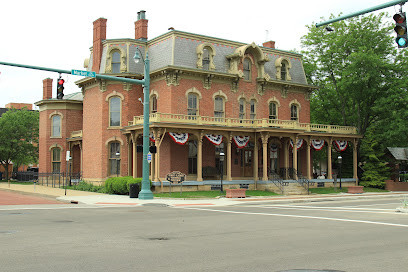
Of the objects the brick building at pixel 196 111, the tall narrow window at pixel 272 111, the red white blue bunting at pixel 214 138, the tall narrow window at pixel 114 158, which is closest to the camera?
the red white blue bunting at pixel 214 138

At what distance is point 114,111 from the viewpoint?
3894 centimetres

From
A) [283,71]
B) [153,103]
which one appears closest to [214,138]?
[153,103]

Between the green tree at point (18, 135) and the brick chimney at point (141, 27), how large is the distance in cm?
2632

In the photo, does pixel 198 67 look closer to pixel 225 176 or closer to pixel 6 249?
pixel 225 176

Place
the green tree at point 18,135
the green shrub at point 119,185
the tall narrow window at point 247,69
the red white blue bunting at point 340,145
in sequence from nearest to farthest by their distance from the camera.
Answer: the green shrub at point 119,185 < the tall narrow window at point 247,69 < the red white blue bunting at point 340,145 < the green tree at point 18,135

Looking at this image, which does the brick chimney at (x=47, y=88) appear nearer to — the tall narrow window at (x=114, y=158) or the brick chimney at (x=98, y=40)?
the brick chimney at (x=98, y=40)

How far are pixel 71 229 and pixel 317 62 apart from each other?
1552 inches

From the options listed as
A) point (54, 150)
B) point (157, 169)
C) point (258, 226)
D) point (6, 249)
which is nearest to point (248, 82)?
point (157, 169)

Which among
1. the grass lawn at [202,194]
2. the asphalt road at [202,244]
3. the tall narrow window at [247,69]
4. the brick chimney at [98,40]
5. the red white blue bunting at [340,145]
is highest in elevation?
the brick chimney at [98,40]

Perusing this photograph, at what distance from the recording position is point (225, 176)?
3769cm

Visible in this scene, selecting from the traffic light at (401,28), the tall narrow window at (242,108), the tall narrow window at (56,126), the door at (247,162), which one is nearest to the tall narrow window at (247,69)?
the tall narrow window at (242,108)

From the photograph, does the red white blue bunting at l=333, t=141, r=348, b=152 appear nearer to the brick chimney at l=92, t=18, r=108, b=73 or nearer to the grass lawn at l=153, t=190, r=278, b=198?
the grass lawn at l=153, t=190, r=278, b=198

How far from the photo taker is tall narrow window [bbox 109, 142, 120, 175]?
3881 cm

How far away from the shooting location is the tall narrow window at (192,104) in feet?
123
